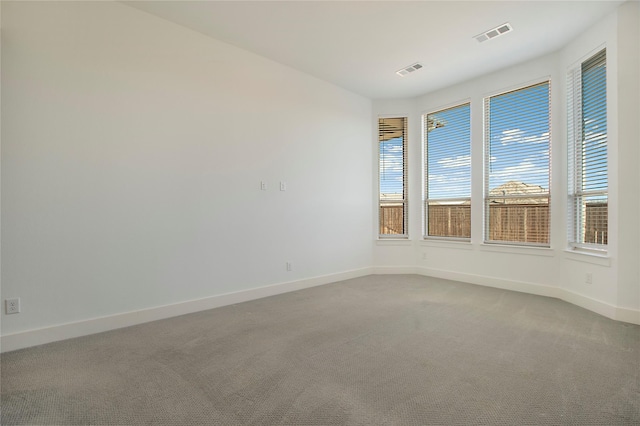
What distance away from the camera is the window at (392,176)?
5797 millimetres

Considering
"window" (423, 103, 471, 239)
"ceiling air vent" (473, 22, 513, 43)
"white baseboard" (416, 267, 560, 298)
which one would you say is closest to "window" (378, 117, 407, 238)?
"window" (423, 103, 471, 239)

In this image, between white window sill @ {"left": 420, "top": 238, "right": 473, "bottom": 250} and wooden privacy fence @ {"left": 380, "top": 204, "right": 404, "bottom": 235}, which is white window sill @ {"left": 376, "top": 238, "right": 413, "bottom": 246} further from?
white window sill @ {"left": 420, "top": 238, "right": 473, "bottom": 250}

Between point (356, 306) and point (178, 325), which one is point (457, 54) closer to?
point (356, 306)

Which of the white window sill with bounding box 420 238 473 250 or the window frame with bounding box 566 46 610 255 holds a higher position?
the window frame with bounding box 566 46 610 255

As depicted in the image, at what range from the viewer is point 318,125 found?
16.0 feet

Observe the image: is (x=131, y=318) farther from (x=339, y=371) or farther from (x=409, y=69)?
(x=409, y=69)

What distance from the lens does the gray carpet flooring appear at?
5.73 feet

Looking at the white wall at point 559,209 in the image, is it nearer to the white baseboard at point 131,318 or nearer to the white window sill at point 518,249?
the white window sill at point 518,249

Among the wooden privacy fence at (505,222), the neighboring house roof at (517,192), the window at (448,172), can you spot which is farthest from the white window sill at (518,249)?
the neighboring house roof at (517,192)

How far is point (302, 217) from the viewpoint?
4652 millimetres

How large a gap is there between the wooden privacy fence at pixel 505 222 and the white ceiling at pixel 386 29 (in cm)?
208

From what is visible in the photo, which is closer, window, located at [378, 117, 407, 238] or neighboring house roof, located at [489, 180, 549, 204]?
neighboring house roof, located at [489, 180, 549, 204]

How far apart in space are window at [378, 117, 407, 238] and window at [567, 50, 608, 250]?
245 cm

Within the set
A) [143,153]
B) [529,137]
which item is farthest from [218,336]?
[529,137]
